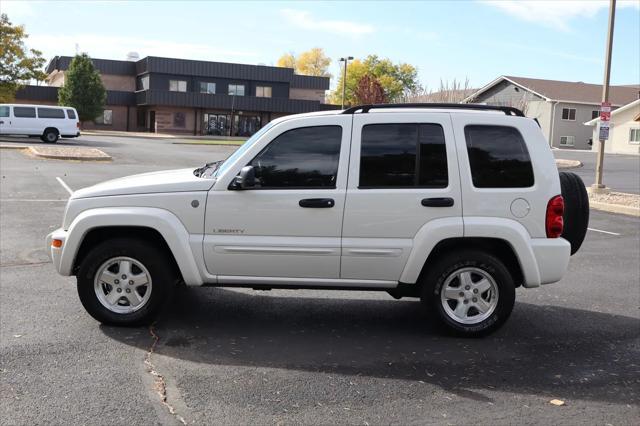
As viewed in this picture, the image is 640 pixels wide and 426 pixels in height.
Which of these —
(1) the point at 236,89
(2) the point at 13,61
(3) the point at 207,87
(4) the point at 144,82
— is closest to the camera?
(2) the point at 13,61

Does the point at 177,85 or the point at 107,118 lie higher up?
the point at 177,85

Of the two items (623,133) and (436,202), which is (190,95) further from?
(436,202)

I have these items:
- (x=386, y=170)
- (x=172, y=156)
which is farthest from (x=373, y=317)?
(x=172, y=156)

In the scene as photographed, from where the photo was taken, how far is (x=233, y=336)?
218 inches

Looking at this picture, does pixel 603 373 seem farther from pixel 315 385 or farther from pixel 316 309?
pixel 316 309

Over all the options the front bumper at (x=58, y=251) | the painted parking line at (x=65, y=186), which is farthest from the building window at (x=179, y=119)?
the front bumper at (x=58, y=251)

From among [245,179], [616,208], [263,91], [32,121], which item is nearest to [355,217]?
[245,179]

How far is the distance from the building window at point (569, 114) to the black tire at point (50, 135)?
4641 centimetres

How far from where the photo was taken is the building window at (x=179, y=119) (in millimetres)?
64938

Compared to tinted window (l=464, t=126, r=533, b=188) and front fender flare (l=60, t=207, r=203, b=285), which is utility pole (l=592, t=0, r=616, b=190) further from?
front fender flare (l=60, t=207, r=203, b=285)

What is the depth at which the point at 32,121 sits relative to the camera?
1371 inches

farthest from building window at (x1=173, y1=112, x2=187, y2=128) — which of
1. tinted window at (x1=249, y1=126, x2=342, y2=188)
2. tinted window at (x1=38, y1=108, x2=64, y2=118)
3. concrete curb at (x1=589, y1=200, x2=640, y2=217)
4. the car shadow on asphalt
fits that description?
tinted window at (x1=249, y1=126, x2=342, y2=188)

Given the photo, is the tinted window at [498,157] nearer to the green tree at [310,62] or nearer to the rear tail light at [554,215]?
the rear tail light at [554,215]

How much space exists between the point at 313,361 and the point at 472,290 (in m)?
1.56
